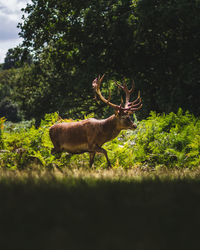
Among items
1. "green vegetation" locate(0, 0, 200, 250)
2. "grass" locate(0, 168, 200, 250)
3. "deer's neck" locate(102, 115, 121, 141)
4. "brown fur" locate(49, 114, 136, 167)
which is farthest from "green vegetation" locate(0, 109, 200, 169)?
"grass" locate(0, 168, 200, 250)

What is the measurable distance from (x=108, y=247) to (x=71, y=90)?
68.1ft

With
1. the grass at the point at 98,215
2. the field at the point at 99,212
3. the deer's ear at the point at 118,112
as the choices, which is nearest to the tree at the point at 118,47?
the deer's ear at the point at 118,112

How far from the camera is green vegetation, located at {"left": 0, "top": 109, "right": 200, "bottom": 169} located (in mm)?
8008

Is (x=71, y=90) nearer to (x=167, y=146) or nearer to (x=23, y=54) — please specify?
(x=23, y=54)

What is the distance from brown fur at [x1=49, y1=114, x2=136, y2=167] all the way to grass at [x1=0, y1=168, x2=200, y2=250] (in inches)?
81.1

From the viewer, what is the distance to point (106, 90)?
2556 cm

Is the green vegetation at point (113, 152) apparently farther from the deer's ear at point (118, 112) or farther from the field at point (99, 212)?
the deer's ear at point (118, 112)

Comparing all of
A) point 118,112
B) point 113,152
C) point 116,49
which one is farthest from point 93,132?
point 116,49

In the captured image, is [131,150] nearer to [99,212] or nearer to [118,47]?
[99,212]

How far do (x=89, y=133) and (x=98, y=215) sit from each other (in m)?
3.78

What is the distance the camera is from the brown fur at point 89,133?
283 inches

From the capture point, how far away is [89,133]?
7.26 meters

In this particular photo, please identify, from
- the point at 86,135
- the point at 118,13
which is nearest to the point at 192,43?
the point at 118,13

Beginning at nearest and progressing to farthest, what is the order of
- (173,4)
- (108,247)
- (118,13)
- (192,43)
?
(108,247)
(173,4)
(192,43)
(118,13)
